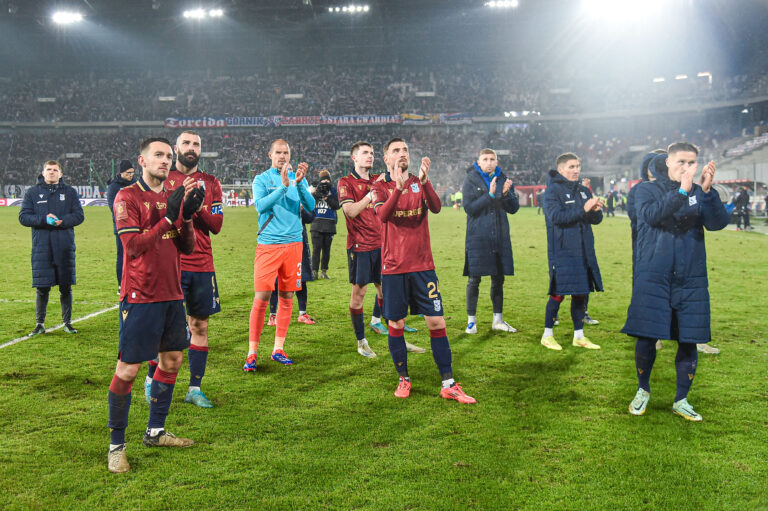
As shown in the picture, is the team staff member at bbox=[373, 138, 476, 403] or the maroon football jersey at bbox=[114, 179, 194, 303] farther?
the team staff member at bbox=[373, 138, 476, 403]

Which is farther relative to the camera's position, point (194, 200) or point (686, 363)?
point (686, 363)

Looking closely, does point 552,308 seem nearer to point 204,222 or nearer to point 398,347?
point 398,347

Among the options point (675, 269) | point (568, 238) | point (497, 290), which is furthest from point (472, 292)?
point (675, 269)

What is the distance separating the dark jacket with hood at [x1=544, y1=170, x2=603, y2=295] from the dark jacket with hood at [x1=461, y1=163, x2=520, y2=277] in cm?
65

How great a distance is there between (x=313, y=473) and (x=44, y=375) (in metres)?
3.53

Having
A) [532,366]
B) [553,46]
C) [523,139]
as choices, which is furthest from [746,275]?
[553,46]

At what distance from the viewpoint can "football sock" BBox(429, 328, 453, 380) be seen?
496 centimetres

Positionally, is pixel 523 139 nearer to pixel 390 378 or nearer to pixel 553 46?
pixel 553 46

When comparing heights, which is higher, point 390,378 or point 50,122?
point 50,122

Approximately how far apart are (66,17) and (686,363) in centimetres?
5664

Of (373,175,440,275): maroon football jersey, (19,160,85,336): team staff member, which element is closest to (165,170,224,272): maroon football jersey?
(373,175,440,275): maroon football jersey

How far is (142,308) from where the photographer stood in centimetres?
370

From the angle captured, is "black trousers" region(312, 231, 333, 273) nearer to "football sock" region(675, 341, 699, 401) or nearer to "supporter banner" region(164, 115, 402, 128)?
"football sock" region(675, 341, 699, 401)

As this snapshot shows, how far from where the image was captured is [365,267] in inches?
266
